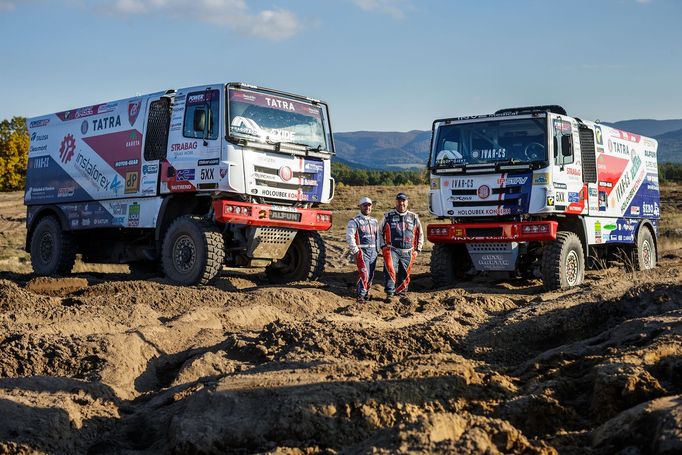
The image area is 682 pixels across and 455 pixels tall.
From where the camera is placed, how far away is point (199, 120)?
1369 centimetres

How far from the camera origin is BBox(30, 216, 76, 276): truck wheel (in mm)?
16844

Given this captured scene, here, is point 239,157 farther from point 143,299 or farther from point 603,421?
point 603,421

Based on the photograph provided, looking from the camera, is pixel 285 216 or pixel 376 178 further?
pixel 376 178

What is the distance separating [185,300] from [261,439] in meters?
6.66

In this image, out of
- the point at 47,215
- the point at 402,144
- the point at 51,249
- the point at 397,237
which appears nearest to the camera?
the point at 397,237

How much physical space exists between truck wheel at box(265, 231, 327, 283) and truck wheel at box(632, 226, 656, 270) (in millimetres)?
6383

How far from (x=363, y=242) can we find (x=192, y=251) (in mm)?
2829

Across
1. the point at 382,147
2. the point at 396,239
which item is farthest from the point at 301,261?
the point at 382,147

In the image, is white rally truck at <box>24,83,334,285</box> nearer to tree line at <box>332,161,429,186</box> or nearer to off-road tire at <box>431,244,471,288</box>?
off-road tire at <box>431,244,471,288</box>

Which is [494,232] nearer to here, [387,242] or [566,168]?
[566,168]

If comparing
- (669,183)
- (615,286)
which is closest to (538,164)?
(615,286)

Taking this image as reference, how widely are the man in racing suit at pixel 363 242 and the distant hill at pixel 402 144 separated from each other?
10469cm

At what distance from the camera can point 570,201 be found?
14.5m

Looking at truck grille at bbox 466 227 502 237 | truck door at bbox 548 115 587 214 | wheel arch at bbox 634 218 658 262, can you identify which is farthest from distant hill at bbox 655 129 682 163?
truck grille at bbox 466 227 502 237
